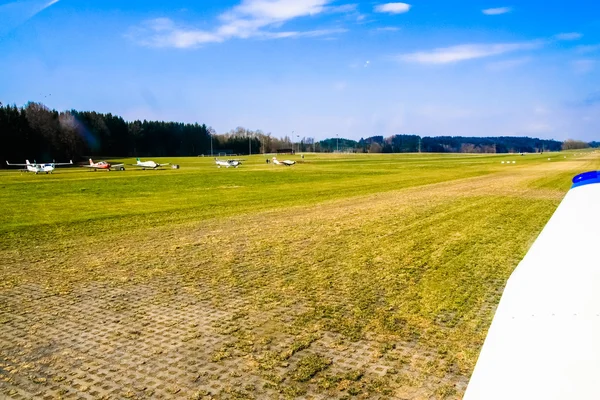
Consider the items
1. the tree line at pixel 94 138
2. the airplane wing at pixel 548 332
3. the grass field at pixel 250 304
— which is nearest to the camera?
the airplane wing at pixel 548 332

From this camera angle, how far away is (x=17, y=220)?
16.6 metres

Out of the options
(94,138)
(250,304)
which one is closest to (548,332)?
(250,304)

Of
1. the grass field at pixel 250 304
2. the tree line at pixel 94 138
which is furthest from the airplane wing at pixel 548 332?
the tree line at pixel 94 138

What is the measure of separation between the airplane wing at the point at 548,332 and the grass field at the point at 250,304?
112 inches

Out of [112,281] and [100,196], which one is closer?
[112,281]

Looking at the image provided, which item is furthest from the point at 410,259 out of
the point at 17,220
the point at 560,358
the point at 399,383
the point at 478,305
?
the point at 17,220

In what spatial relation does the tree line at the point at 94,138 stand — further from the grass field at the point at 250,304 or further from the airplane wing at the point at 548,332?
the airplane wing at the point at 548,332

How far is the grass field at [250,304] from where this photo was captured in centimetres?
508

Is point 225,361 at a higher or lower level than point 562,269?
lower

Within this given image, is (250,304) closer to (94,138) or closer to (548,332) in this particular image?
(548,332)

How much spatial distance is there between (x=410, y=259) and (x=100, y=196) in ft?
68.4

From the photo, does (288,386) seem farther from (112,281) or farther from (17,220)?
(17,220)

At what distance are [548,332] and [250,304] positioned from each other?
6.21m

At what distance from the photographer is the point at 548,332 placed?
70.4 inches
